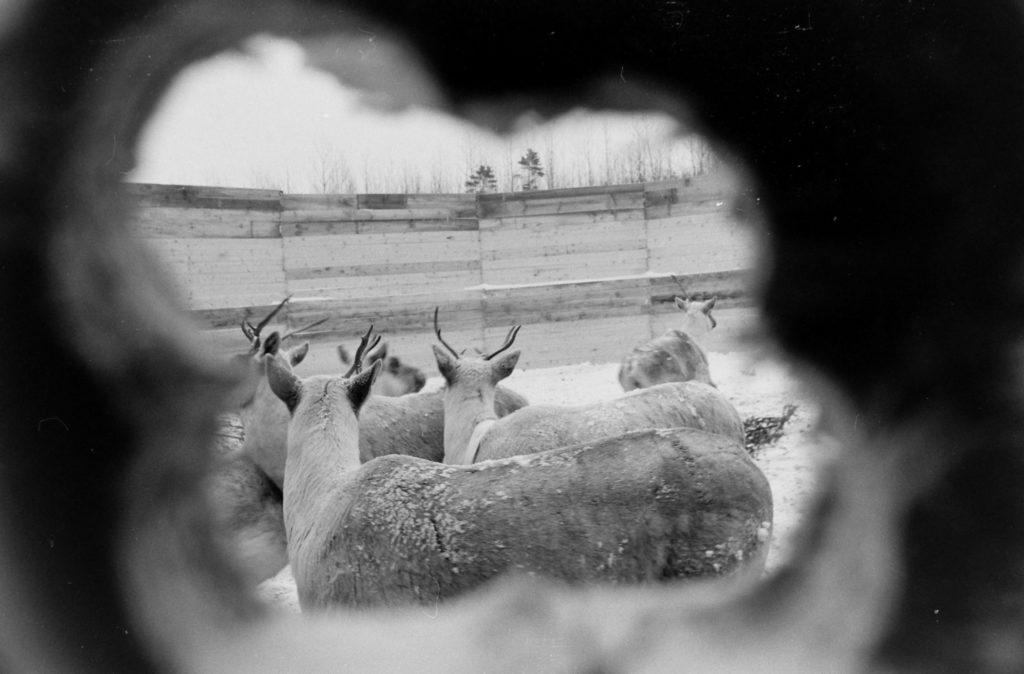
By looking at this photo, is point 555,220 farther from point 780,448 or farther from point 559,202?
point 780,448

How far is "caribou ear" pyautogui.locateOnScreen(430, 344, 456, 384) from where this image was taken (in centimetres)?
299

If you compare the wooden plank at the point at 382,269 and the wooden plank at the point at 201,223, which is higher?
the wooden plank at the point at 201,223

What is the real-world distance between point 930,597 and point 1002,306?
72 centimetres

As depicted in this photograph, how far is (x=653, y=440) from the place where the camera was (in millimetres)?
1939

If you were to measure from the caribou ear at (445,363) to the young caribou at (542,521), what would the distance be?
1038mm

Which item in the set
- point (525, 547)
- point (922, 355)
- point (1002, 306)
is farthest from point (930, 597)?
point (525, 547)

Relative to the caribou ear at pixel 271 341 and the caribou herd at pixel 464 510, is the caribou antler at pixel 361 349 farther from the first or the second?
the caribou ear at pixel 271 341

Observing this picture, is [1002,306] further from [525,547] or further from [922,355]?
[525,547]

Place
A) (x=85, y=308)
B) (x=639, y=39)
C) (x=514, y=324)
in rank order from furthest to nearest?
(x=514, y=324), (x=639, y=39), (x=85, y=308)

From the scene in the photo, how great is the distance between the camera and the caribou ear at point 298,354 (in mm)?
2484

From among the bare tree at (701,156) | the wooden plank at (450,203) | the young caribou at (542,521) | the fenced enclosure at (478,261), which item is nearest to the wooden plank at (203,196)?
the fenced enclosure at (478,261)

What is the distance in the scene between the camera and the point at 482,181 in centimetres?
189

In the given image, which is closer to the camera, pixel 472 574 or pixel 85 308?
pixel 85 308

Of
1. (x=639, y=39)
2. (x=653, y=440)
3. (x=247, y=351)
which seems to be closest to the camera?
(x=639, y=39)
